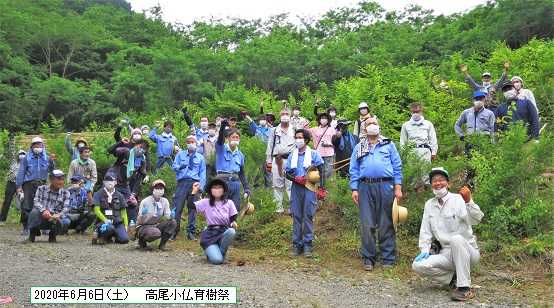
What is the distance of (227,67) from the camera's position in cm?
2645

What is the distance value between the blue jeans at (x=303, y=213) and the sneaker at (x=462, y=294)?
2.79 m

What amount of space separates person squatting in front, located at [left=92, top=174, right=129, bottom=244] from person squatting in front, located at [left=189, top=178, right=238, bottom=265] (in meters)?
2.30

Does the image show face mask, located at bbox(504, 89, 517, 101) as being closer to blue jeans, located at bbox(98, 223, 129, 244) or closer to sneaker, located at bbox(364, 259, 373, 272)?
sneaker, located at bbox(364, 259, 373, 272)

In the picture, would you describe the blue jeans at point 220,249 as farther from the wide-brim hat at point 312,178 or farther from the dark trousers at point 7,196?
the dark trousers at point 7,196

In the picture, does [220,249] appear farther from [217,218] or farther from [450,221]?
[450,221]

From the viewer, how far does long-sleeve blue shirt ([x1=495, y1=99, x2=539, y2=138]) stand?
10141mm

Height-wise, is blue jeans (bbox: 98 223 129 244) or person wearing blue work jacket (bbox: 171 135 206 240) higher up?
person wearing blue work jacket (bbox: 171 135 206 240)

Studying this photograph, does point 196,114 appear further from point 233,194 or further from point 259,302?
point 259,302

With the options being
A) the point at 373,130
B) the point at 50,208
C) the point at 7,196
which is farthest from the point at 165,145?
the point at 373,130

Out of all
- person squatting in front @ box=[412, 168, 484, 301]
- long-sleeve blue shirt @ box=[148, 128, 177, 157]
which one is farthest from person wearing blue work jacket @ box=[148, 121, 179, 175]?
person squatting in front @ box=[412, 168, 484, 301]

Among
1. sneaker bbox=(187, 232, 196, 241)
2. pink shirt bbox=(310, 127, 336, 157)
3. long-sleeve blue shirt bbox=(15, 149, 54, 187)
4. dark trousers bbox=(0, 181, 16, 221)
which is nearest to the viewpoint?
sneaker bbox=(187, 232, 196, 241)

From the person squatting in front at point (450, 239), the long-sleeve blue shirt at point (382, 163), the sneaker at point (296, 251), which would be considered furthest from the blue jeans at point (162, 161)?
the person squatting in front at point (450, 239)

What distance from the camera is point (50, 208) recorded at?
1030 centimetres

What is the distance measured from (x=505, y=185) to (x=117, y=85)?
74.8ft
